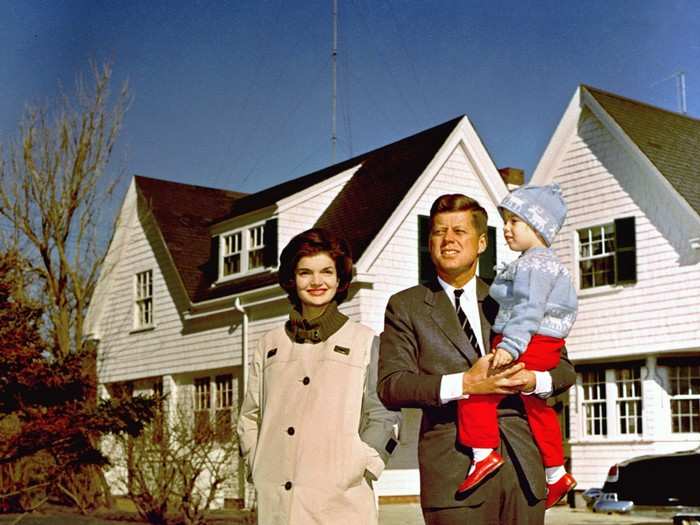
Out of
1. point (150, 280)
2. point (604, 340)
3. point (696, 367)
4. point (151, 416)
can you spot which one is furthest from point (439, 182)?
point (151, 416)

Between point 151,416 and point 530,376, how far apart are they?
7496mm

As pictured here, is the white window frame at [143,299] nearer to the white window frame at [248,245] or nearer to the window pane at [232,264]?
the window pane at [232,264]

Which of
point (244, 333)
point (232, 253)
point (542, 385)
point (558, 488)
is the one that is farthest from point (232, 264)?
point (542, 385)

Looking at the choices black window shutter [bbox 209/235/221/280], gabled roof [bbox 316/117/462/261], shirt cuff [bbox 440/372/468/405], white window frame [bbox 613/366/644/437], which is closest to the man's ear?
shirt cuff [bbox 440/372/468/405]

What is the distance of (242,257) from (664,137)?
925cm

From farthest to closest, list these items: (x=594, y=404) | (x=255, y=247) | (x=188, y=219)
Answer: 1. (x=188, y=219)
2. (x=255, y=247)
3. (x=594, y=404)

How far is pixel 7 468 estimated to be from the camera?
18594mm

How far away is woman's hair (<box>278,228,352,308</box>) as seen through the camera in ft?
14.2

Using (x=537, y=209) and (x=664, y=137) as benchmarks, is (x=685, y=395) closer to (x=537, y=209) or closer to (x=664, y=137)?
(x=664, y=137)

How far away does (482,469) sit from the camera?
324 cm

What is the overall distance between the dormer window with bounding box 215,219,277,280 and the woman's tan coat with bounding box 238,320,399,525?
18383 millimetres

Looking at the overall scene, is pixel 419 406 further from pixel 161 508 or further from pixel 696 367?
pixel 696 367

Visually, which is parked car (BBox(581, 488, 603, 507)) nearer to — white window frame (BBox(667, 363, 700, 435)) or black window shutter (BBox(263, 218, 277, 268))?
white window frame (BBox(667, 363, 700, 435))

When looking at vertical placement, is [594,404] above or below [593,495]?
above
